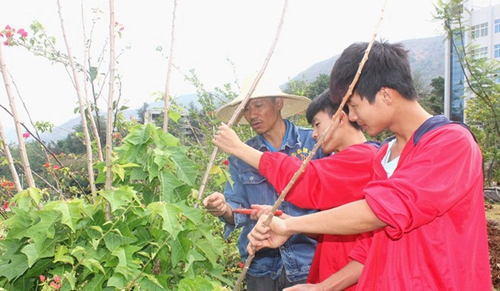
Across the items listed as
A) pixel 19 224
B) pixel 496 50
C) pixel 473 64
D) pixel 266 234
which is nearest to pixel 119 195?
pixel 19 224

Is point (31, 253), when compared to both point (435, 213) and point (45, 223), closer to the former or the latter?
point (45, 223)

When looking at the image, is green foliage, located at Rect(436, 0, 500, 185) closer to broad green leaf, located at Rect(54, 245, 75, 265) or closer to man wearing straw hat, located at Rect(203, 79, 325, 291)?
man wearing straw hat, located at Rect(203, 79, 325, 291)

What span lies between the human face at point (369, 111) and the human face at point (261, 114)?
1.23 m

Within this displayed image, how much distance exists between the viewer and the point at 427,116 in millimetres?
1630

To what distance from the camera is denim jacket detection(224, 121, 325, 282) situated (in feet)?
8.82

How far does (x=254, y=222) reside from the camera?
2.77 m

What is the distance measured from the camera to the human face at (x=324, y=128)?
243 cm

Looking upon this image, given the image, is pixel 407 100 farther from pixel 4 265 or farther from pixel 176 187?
pixel 4 265

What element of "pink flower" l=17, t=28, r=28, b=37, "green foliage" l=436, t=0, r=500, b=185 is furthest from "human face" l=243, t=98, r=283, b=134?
"green foliage" l=436, t=0, r=500, b=185

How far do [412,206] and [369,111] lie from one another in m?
0.38

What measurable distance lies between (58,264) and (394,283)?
1.11m

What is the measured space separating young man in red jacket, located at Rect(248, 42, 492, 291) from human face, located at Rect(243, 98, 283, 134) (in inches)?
48.0

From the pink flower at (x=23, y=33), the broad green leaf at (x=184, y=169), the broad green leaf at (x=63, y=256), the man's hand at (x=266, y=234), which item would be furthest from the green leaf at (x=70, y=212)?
the pink flower at (x=23, y=33)

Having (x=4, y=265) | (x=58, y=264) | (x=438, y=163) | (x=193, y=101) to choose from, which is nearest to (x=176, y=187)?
(x=58, y=264)
